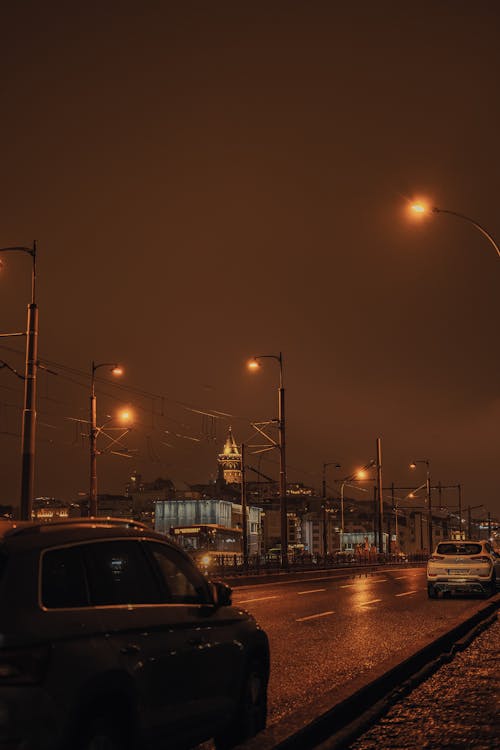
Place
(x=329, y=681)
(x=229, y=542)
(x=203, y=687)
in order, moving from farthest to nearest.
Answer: (x=229, y=542)
(x=329, y=681)
(x=203, y=687)

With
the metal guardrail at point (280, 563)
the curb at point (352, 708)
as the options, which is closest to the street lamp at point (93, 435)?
the metal guardrail at point (280, 563)

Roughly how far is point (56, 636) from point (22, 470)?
19601mm

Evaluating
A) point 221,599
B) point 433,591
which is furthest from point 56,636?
point 433,591

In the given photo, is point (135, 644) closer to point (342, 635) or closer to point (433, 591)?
point (342, 635)

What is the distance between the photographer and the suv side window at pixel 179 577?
20.8 feet

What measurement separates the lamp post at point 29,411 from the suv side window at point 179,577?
16.4 metres

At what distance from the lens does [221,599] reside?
22.4ft

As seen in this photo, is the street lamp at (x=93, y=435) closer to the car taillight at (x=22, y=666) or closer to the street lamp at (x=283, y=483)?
the street lamp at (x=283, y=483)

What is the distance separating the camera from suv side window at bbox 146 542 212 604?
6.34 meters

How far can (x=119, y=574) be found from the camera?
228 inches

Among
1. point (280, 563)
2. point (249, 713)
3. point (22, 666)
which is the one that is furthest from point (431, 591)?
point (280, 563)

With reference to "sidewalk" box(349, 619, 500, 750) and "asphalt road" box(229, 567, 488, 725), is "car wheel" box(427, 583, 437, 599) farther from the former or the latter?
"sidewalk" box(349, 619, 500, 750)

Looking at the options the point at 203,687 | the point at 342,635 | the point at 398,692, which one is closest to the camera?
the point at 203,687

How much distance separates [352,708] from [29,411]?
17783mm
